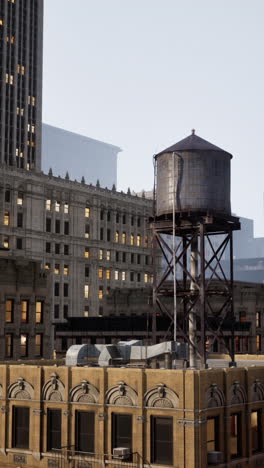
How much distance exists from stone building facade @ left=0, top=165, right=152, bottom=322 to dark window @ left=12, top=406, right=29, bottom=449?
7892cm

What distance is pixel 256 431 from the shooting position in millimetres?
38812

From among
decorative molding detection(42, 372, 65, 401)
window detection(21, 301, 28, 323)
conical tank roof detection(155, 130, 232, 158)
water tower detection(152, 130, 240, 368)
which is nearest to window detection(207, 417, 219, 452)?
decorative molding detection(42, 372, 65, 401)

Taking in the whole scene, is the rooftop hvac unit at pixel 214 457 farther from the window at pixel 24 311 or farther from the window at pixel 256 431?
the window at pixel 24 311

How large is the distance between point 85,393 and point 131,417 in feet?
9.32

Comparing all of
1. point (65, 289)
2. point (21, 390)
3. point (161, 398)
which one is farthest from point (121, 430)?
point (65, 289)

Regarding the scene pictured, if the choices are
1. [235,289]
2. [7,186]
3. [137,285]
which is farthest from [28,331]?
[137,285]

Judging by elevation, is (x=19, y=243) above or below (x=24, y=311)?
above

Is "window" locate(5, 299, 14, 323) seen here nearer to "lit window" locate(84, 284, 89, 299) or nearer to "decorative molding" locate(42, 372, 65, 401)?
"decorative molding" locate(42, 372, 65, 401)

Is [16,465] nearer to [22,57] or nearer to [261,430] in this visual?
[261,430]

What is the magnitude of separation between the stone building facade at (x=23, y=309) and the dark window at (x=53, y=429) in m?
24.6

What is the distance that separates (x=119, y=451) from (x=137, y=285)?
108 meters

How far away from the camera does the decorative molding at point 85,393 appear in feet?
120

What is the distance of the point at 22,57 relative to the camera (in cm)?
17562

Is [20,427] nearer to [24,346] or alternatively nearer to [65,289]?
[24,346]
